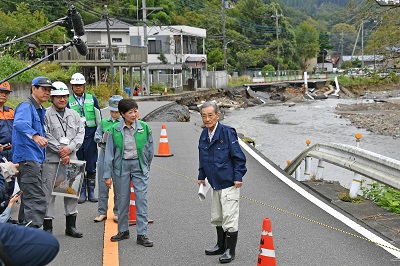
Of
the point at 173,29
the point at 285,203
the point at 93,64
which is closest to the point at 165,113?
the point at 93,64

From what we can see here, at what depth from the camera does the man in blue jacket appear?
649 centimetres

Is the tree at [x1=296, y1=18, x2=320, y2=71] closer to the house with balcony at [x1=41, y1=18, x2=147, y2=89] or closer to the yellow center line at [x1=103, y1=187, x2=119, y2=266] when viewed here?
the house with balcony at [x1=41, y1=18, x2=147, y2=89]

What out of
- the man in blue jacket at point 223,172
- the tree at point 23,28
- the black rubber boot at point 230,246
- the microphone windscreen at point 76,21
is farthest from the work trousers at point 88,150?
the tree at point 23,28

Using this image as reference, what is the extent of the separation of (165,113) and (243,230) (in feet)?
80.4

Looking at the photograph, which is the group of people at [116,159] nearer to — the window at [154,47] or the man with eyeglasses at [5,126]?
the man with eyeglasses at [5,126]

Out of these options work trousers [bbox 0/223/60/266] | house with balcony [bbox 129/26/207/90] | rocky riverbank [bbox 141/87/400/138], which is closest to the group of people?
work trousers [bbox 0/223/60/266]

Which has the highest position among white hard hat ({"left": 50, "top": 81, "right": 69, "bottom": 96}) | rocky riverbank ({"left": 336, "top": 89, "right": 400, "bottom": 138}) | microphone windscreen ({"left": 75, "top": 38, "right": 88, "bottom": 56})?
microphone windscreen ({"left": 75, "top": 38, "right": 88, "bottom": 56})

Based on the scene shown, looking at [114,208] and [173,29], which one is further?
[173,29]

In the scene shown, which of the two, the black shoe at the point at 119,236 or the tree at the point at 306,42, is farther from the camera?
the tree at the point at 306,42

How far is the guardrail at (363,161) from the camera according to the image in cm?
835

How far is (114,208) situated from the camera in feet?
27.4

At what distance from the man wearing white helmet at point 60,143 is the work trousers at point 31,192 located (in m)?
0.46

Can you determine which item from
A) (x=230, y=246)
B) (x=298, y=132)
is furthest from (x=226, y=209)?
(x=298, y=132)

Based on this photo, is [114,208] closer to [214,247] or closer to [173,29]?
[214,247]
